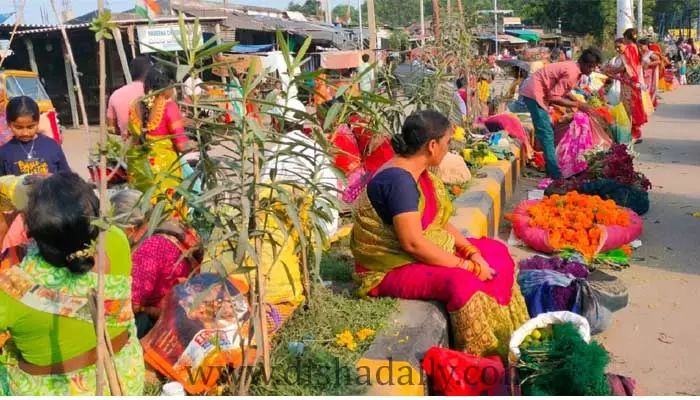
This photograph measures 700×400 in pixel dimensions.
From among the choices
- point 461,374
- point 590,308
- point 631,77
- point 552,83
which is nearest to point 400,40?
point 552,83

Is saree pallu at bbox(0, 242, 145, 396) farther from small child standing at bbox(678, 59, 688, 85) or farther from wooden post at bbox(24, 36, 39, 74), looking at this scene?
small child standing at bbox(678, 59, 688, 85)

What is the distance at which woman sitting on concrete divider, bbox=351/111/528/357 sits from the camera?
3654 millimetres

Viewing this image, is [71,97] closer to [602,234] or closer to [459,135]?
[459,135]

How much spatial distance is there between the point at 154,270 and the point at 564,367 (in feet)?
6.26

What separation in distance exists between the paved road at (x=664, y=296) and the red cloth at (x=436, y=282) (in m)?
0.77

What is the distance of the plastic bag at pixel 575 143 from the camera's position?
26.9 feet

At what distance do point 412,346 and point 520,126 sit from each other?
21.9 ft

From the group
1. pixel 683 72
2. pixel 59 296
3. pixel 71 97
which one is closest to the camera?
pixel 59 296

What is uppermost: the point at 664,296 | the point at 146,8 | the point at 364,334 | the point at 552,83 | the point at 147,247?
the point at 146,8

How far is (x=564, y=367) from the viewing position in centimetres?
295

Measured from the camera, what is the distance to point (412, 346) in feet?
10.8

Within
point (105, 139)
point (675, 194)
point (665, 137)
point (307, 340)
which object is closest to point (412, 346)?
point (307, 340)

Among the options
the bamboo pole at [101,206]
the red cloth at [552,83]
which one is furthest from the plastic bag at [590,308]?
the red cloth at [552,83]

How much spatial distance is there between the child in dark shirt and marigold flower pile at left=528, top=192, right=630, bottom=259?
365 centimetres
